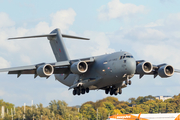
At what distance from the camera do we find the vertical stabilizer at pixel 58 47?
89.6 feet

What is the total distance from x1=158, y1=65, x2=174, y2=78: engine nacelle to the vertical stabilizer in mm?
7914

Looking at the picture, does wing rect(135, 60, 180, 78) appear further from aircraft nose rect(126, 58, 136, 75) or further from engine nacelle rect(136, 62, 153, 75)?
aircraft nose rect(126, 58, 136, 75)

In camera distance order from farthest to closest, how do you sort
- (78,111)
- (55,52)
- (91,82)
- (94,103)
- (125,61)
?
(78,111), (94,103), (55,52), (91,82), (125,61)

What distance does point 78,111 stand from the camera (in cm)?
5531

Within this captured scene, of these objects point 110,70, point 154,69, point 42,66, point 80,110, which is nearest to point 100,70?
point 110,70

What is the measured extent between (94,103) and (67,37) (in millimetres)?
23585

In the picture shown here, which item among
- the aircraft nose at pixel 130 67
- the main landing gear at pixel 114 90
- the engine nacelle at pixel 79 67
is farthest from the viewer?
the main landing gear at pixel 114 90

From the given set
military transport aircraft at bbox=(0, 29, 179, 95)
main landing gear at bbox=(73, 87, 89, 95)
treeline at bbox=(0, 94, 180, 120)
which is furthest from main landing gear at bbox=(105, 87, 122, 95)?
treeline at bbox=(0, 94, 180, 120)

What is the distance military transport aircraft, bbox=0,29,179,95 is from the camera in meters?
21.5

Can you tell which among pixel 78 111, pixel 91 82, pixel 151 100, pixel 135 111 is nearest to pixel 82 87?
pixel 91 82

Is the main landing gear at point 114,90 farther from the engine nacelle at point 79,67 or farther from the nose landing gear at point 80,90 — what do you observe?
→ the engine nacelle at point 79,67

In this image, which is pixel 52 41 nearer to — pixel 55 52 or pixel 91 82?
pixel 55 52

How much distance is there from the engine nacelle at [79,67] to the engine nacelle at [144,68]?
3.88 metres

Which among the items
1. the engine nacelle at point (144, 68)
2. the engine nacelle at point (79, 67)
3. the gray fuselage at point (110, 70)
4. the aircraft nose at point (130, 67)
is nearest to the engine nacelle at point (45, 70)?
the engine nacelle at point (79, 67)
